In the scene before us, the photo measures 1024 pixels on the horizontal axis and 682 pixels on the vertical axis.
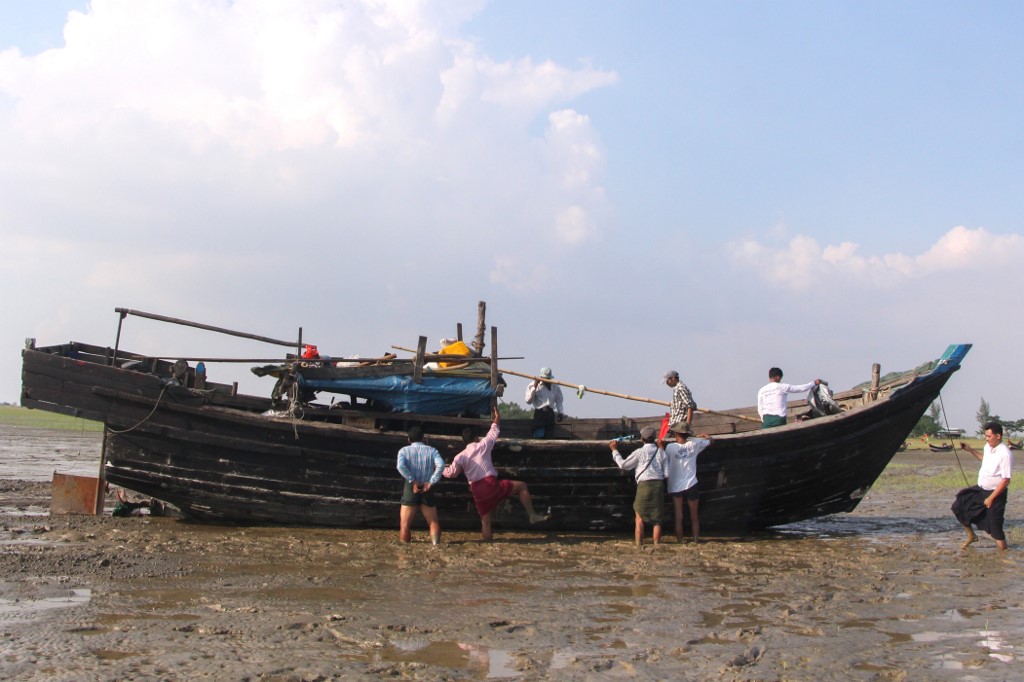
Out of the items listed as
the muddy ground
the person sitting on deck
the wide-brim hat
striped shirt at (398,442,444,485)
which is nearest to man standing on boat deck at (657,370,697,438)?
the wide-brim hat

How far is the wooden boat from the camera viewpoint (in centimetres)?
924

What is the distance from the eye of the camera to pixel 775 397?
33.6ft

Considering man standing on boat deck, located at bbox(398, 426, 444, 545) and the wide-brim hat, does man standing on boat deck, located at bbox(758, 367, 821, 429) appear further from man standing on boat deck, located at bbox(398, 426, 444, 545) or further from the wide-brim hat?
man standing on boat deck, located at bbox(398, 426, 444, 545)

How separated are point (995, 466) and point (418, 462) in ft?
19.4

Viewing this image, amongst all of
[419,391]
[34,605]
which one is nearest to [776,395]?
[419,391]

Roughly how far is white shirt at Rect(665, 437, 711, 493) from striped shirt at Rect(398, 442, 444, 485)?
2536mm

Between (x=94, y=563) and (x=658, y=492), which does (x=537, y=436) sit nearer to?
(x=658, y=492)

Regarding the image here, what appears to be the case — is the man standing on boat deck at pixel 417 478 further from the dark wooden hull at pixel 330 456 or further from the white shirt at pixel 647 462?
the white shirt at pixel 647 462

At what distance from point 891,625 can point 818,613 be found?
19.1 inches

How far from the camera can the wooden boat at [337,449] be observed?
9242 mm

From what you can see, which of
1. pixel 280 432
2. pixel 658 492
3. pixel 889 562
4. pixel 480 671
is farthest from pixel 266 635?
pixel 889 562

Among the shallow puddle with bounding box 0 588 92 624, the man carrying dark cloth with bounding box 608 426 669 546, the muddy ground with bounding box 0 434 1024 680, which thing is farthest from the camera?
the man carrying dark cloth with bounding box 608 426 669 546

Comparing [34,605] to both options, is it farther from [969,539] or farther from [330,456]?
[969,539]

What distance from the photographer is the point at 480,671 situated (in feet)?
14.5
